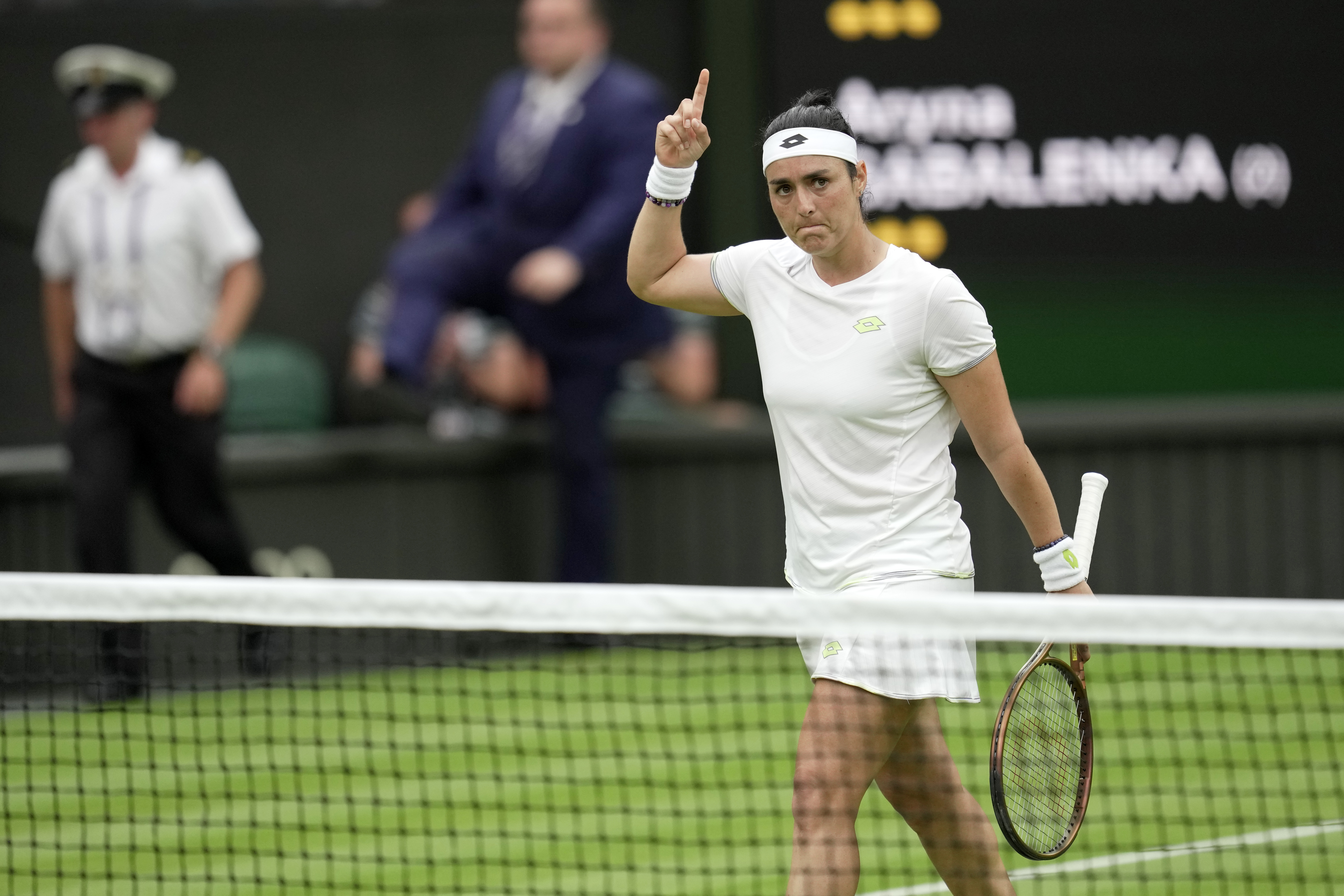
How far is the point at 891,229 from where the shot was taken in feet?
24.4

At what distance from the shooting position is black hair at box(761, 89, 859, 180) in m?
3.31

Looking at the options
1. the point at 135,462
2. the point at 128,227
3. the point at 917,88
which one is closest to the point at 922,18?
the point at 917,88

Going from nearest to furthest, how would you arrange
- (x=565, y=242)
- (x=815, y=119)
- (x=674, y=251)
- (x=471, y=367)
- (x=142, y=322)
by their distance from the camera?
1. (x=815, y=119)
2. (x=674, y=251)
3. (x=142, y=322)
4. (x=565, y=242)
5. (x=471, y=367)

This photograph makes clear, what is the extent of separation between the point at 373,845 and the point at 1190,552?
401cm

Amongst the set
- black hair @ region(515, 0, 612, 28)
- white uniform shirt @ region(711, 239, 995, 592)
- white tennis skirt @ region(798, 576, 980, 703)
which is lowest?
white tennis skirt @ region(798, 576, 980, 703)

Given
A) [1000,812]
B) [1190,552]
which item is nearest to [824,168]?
[1000,812]

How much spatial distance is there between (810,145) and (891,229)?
4251 millimetres

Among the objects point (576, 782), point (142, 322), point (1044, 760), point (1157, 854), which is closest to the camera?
point (1044, 760)

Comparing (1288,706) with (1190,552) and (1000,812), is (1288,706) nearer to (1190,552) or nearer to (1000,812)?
(1190,552)

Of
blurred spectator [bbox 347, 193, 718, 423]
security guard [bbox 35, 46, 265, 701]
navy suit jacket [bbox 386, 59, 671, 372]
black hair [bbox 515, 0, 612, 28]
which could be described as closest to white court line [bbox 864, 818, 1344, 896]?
security guard [bbox 35, 46, 265, 701]

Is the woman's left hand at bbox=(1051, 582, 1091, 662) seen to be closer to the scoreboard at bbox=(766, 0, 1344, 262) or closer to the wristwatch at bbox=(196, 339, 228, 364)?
the wristwatch at bbox=(196, 339, 228, 364)

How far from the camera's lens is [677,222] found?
142 inches

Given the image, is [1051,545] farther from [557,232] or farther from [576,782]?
[557,232]

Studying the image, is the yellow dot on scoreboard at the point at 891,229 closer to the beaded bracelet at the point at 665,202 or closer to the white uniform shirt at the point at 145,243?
the white uniform shirt at the point at 145,243
